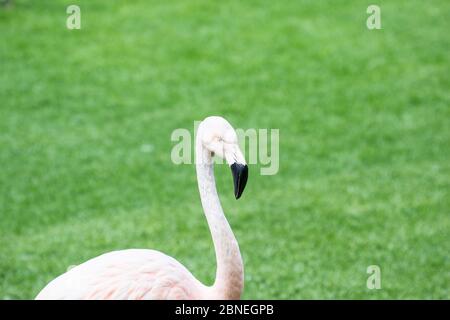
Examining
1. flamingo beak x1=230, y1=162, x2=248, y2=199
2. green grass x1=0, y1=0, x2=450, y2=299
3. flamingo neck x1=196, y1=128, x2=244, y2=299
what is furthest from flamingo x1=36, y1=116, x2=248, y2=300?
green grass x1=0, y1=0, x2=450, y2=299

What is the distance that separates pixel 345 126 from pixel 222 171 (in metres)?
1.59

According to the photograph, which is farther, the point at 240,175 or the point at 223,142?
the point at 223,142

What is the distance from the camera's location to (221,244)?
361 centimetres

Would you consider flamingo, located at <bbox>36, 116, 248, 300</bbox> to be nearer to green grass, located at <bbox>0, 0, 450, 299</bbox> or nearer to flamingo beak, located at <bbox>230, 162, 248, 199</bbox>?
flamingo beak, located at <bbox>230, 162, 248, 199</bbox>

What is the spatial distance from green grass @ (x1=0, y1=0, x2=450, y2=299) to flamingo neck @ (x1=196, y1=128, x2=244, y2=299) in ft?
5.28

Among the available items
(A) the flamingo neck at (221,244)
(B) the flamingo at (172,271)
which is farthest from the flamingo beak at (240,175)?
(A) the flamingo neck at (221,244)

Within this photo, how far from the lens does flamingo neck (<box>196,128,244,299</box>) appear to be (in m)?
3.59

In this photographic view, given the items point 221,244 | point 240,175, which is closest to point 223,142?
point 240,175

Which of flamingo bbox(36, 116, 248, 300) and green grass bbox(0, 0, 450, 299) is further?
green grass bbox(0, 0, 450, 299)

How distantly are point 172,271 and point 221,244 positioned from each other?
278 mm

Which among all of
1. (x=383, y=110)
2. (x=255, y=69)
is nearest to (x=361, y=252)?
(x=383, y=110)

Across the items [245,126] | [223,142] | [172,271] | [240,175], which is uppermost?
[245,126]

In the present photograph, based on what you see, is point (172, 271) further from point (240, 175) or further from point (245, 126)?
point (245, 126)

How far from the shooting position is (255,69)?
9.21m
